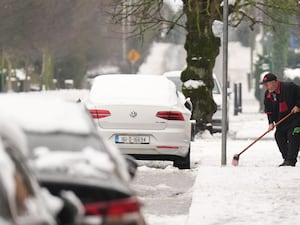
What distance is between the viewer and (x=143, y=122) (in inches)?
606

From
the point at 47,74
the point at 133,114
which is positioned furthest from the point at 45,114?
the point at 47,74

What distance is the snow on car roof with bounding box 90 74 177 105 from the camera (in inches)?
617

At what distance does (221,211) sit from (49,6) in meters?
44.1

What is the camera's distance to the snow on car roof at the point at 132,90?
617 inches

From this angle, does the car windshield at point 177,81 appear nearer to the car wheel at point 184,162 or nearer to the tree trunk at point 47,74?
the car wheel at point 184,162

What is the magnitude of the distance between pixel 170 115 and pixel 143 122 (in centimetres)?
42

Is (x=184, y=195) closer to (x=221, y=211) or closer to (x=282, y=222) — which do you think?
(x=221, y=211)

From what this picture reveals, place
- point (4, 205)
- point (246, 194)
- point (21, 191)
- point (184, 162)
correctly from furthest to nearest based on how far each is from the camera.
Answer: point (184, 162) → point (246, 194) → point (21, 191) → point (4, 205)

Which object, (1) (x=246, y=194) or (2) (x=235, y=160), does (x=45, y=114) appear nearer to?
(1) (x=246, y=194)

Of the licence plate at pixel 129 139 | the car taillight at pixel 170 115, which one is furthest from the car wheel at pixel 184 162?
the licence plate at pixel 129 139

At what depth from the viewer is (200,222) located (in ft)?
31.9

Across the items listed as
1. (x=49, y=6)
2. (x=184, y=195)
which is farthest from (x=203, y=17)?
(x=49, y=6)

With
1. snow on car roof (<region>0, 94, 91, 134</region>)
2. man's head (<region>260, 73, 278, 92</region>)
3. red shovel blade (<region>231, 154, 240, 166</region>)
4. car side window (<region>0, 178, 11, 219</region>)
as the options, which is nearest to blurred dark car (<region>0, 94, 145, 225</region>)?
snow on car roof (<region>0, 94, 91, 134</region>)

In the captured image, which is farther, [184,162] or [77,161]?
[184,162]
